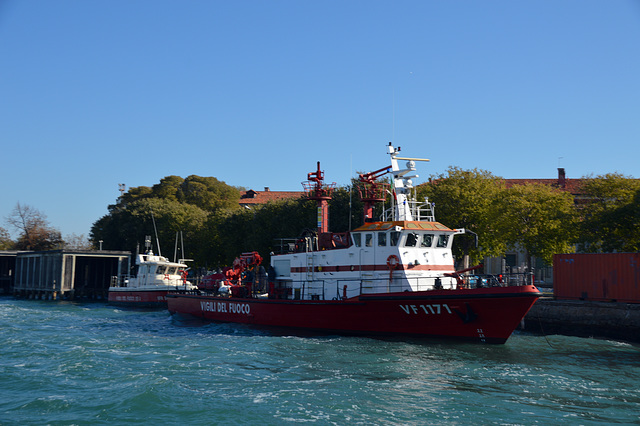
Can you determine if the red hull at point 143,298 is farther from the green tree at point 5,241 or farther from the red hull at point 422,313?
the green tree at point 5,241

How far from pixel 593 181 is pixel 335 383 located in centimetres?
2733

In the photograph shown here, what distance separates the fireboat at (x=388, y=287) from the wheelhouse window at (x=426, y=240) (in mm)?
43

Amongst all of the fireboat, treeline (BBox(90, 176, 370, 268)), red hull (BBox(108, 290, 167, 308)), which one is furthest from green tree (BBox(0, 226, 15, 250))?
the fireboat

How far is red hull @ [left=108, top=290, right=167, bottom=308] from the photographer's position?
38656mm

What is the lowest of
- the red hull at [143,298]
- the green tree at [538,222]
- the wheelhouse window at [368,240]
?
the red hull at [143,298]

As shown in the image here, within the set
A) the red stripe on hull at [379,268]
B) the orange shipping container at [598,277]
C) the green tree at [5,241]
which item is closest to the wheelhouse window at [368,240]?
the red stripe on hull at [379,268]

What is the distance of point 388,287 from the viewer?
20000 mm

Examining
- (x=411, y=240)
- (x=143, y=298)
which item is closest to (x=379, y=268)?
Result: (x=411, y=240)

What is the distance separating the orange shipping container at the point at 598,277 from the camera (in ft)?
77.7

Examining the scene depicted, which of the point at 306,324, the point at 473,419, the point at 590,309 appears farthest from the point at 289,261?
the point at 473,419

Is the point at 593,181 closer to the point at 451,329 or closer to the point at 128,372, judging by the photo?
the point at 451,329

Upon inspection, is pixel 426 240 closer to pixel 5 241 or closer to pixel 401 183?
pixel 401 183

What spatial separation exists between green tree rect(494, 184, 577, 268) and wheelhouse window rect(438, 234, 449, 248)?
1377 cm

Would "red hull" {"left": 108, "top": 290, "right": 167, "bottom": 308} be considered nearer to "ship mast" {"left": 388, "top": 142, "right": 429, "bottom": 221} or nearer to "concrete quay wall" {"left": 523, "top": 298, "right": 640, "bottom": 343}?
"ship mast" {"left": 388, "top": 142, "right": 429, "bottom": 221}
